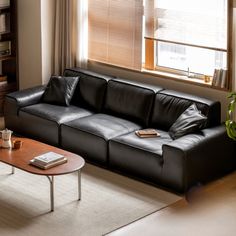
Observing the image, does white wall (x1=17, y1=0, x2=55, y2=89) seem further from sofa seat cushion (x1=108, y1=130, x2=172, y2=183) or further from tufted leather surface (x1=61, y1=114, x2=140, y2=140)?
sofa seat cushion (x1=108, y1=130, x2=172, y2=183)

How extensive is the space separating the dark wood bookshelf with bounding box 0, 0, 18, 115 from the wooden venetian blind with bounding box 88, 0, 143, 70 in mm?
985

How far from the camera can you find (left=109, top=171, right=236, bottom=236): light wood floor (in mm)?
5523

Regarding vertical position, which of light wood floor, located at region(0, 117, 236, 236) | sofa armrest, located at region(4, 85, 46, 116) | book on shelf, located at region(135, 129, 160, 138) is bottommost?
light wood floor, located at region(0, 117, 236, 236)

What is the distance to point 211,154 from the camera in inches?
251

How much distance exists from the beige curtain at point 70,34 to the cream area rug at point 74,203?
192cm

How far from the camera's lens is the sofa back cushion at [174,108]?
21.7 feet

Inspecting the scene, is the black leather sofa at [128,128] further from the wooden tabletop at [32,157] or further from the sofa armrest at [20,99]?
the wooden tabletop at [32,157]

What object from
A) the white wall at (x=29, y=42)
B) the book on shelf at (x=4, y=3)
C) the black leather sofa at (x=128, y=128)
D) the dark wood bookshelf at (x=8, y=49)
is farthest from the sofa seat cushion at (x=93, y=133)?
the book on shelf at (x=4, y=3)

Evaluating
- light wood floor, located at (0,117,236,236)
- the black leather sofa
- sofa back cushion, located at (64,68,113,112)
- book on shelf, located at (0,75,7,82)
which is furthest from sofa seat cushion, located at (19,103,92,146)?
light wood floor, located at (0,117,236,236)

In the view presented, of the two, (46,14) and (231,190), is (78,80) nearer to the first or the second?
(46,14)

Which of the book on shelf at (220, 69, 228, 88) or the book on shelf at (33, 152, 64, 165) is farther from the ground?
the book on shelf at (220, 69, 228, 88)

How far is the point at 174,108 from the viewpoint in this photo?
682cm

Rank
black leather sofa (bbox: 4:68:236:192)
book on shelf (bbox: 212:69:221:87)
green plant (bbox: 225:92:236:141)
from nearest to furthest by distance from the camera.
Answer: black leather sofa (bbox: 4:68:236:192)
green plant (bbox: 225:92:236:141)
book on shelf (bbox: 212:69:221:87)

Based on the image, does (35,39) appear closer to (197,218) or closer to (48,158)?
(48,158)
